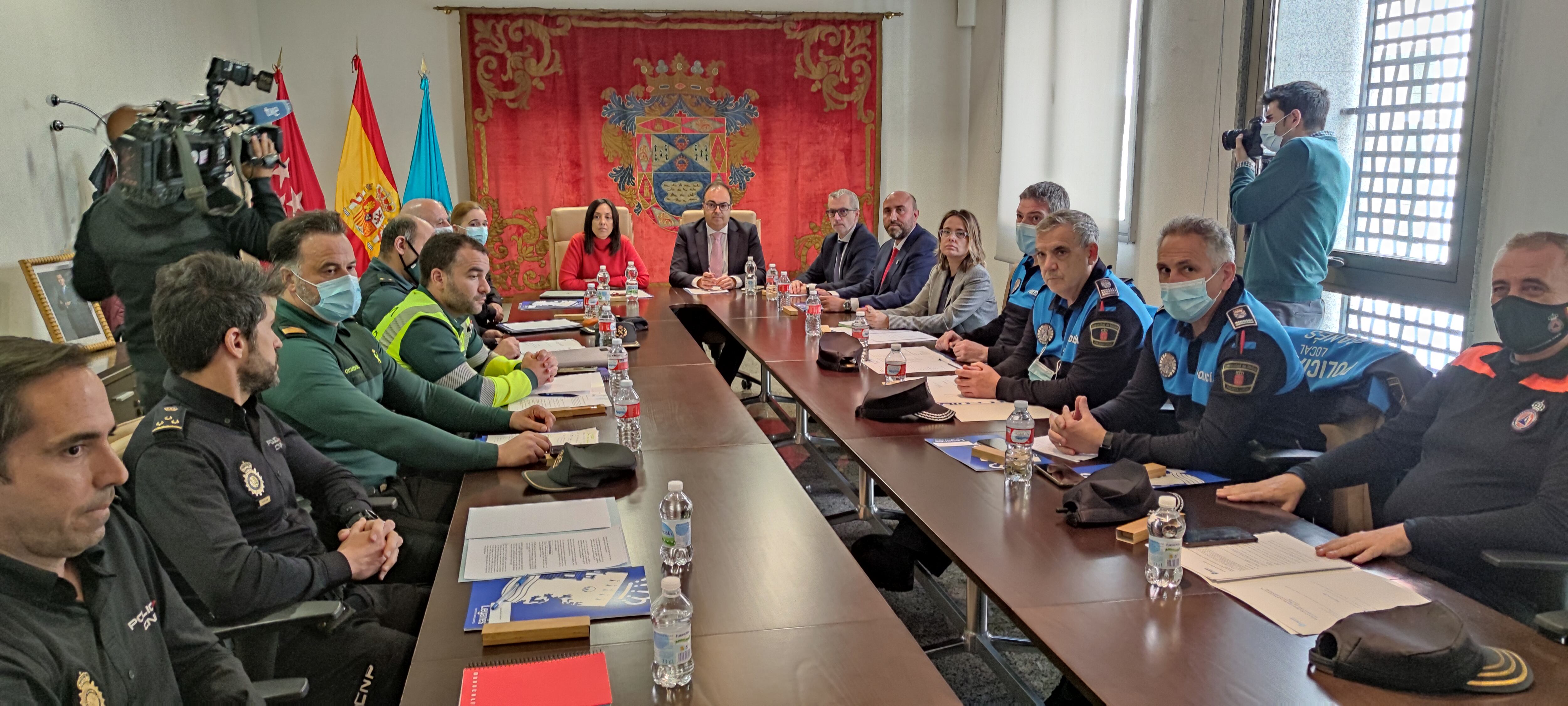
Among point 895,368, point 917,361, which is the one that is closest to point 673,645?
point 895,368

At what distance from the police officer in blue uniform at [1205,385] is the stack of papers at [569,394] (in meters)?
1.32

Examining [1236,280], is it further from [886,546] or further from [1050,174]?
[1050,174]

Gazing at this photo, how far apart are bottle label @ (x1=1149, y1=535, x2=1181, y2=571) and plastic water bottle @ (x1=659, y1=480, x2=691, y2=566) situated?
2.59ft

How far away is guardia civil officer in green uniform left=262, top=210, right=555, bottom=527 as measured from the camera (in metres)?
2.36

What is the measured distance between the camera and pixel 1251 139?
3.96 metres

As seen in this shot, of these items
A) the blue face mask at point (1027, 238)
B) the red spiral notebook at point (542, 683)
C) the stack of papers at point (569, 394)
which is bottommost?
the red spiral notebook at point (542, 683)

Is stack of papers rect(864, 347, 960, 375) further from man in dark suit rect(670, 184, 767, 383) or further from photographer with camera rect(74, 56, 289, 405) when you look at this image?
man in dark suit rect(670, 184, 767, 383)

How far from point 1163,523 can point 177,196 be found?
2965 mm

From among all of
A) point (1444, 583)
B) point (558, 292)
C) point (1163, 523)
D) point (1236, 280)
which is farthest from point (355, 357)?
point (558, 292)

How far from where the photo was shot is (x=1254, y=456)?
7.79 ft

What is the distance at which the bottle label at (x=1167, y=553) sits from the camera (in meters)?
1.65

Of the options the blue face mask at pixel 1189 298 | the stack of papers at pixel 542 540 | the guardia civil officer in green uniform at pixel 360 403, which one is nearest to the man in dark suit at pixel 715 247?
the guardia civil officer in green uniform at pixel 360 403

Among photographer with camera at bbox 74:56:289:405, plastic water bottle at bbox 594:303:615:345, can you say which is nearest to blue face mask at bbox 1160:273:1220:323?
plastic water bottle at bbox 594:303:615:345

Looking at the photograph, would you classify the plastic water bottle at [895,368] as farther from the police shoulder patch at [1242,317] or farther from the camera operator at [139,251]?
the camera operator at [139,251]
